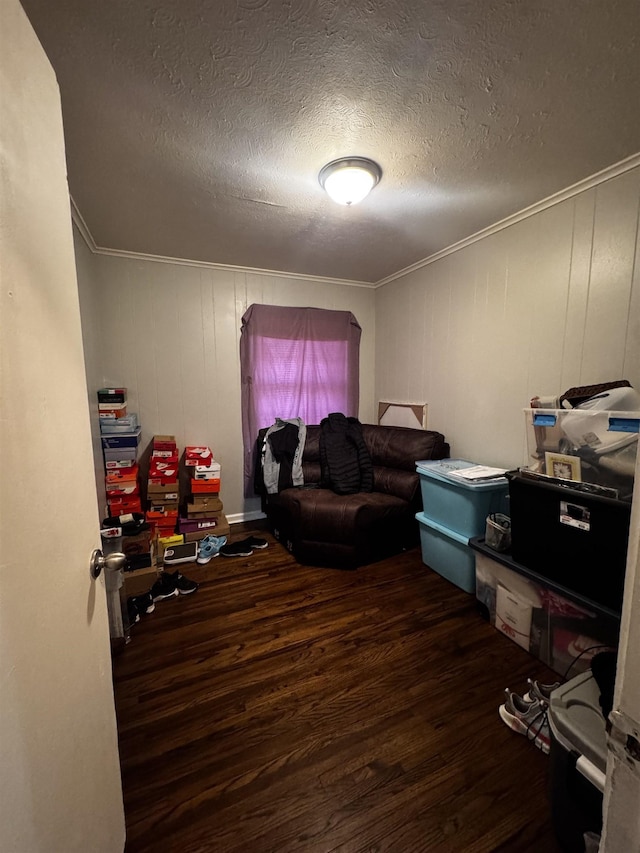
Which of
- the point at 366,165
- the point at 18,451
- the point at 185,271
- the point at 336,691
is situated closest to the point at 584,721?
the point at 336,691

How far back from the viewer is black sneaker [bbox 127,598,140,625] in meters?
1.94

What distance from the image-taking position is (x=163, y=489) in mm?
2754

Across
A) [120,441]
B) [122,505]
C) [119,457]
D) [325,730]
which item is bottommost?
[325,730]

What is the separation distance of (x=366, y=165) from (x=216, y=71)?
79 cm

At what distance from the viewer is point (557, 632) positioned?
1568 mm

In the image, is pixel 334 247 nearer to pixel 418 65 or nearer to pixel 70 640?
pixel 418 65

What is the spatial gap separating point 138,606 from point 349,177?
272 centimetres

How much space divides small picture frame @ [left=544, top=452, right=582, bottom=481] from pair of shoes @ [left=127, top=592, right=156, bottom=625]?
94.0 inches

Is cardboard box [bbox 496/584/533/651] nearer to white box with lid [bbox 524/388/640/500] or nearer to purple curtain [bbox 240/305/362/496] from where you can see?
white box with lid [bbox 524/388/640/500]

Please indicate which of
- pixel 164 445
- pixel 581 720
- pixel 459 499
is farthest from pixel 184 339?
pixel 581 720

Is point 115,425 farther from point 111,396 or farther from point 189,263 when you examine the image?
point 189,263

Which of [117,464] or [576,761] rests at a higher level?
[117,464]

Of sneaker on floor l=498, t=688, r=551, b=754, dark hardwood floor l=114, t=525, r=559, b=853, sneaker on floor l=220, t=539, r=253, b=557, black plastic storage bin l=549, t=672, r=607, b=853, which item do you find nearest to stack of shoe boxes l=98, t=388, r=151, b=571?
sneaker on floor l=220, t=539, r=253, b=557

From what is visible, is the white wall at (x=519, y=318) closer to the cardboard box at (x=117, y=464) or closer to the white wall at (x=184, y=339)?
the white wall at (x=184, y=339)
